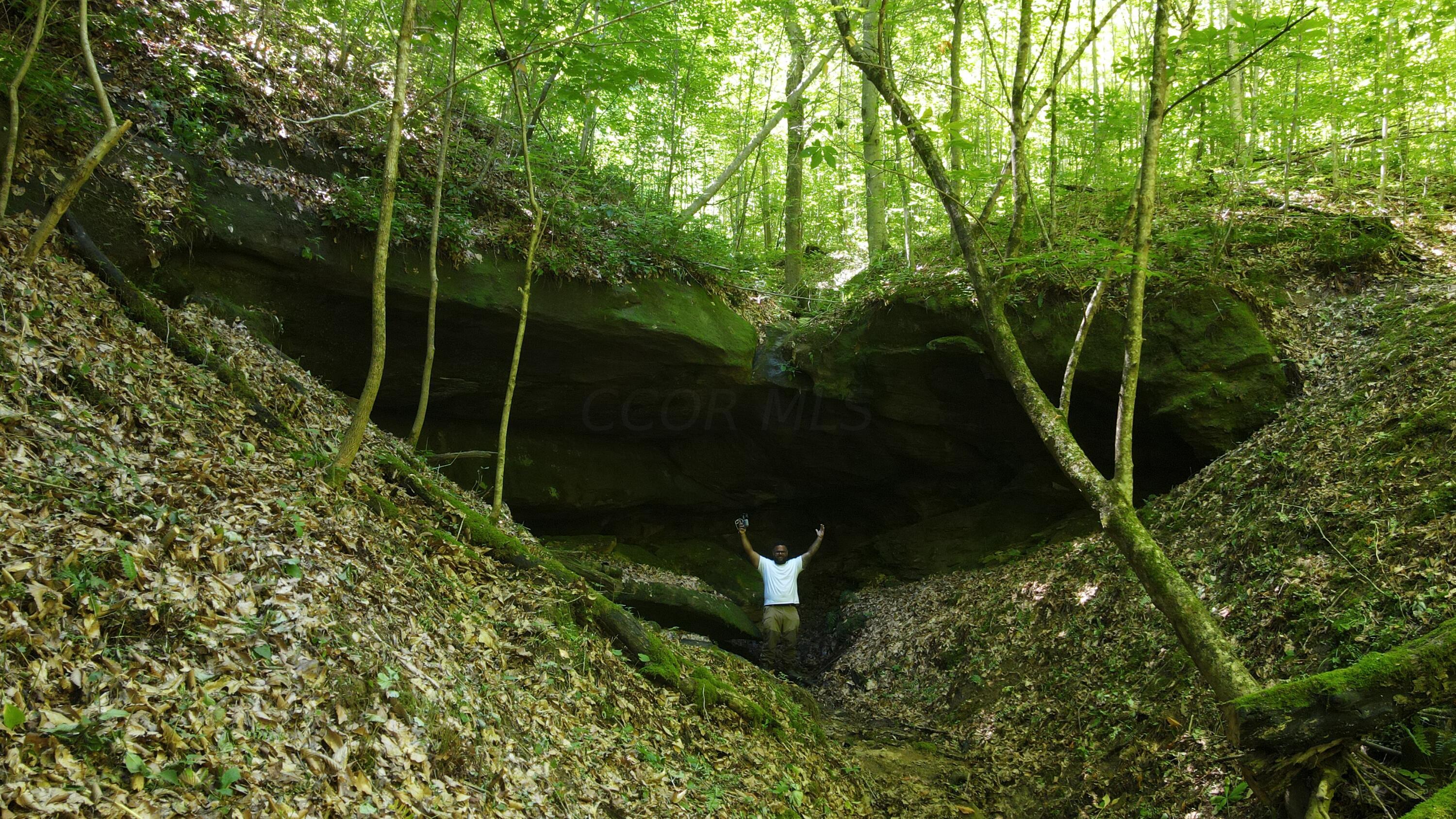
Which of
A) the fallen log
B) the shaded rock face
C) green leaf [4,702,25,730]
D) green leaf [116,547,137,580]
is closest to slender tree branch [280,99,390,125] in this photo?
the shaded rock face

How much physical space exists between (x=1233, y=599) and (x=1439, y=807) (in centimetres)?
269

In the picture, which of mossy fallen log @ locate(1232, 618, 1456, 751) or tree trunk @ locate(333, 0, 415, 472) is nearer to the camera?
mossy fallen log @ locate(1232, 618, 1456, 751)

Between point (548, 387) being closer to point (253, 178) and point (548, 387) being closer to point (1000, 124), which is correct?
point (253, 178)

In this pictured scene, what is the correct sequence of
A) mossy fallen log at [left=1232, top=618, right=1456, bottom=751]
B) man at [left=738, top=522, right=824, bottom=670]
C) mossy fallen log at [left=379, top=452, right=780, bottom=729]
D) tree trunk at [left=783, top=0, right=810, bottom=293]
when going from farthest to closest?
1. tree trunk at [left=783, top=0, right=810, bottom=293]
2. man at [left=738, top=522, right=824, bottom=670]
3. mossy fallen log at [left=379, top=452, right=780, bottom=729]
4. mossy fallen log at [left=1232, top=618, right=1456, bottom=751]

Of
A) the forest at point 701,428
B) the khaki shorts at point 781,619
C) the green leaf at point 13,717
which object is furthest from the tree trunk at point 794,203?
the green leaf at point 13,717

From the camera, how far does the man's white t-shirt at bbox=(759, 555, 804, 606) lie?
34.5ft

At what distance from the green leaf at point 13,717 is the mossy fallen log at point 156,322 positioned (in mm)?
3246

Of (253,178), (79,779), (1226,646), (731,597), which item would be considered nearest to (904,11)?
(1226,646)

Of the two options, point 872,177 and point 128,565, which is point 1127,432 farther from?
point 872,177

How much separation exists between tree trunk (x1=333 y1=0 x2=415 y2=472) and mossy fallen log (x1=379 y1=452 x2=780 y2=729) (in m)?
0.89

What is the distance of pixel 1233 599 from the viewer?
5.76 meters

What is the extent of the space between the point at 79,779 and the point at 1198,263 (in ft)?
36.0

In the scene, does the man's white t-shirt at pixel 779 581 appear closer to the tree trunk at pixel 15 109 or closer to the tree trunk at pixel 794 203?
the tree trunk at pixel 794 203

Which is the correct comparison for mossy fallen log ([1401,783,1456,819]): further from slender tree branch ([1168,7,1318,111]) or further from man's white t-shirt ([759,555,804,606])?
man's white t-shirt ([759,555,804,606])
